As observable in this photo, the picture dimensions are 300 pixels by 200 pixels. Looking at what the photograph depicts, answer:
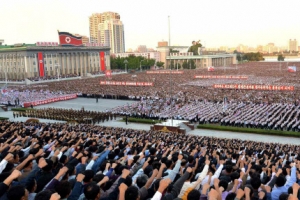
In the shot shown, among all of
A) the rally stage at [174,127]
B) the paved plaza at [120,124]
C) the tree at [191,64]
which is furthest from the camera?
the tree at [191,64]

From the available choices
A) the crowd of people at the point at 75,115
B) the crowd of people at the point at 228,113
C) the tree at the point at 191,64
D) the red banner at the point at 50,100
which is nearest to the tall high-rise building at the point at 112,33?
the tree at the point at 191,64

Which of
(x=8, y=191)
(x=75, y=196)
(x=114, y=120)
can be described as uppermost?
(x=8, y=191)

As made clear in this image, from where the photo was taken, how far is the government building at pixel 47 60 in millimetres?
86000

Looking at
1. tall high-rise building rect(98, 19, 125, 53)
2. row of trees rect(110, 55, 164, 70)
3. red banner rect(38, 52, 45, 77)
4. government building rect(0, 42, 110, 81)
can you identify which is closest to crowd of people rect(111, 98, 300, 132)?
government building rect(0, 42, 110, 81)

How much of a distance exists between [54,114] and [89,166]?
87.4 feet

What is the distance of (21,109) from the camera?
37625mm

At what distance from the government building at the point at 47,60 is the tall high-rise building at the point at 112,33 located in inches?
3244

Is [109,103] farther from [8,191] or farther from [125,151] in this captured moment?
[8,191]

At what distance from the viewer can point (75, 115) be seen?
102ft

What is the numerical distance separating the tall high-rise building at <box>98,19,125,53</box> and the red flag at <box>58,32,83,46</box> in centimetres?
8961

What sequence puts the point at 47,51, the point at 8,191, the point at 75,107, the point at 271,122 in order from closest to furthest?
the point at 8,191 < the point at 271,122 < the point at 75,107 < the point at 47,51

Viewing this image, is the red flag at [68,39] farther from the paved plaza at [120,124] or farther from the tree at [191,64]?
the paved plaza at [120,124]

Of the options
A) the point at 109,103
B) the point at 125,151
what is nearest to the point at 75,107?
the point at 109,103

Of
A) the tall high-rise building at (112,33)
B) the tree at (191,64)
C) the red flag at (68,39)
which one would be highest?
the tall high-rise building at (112,33)
